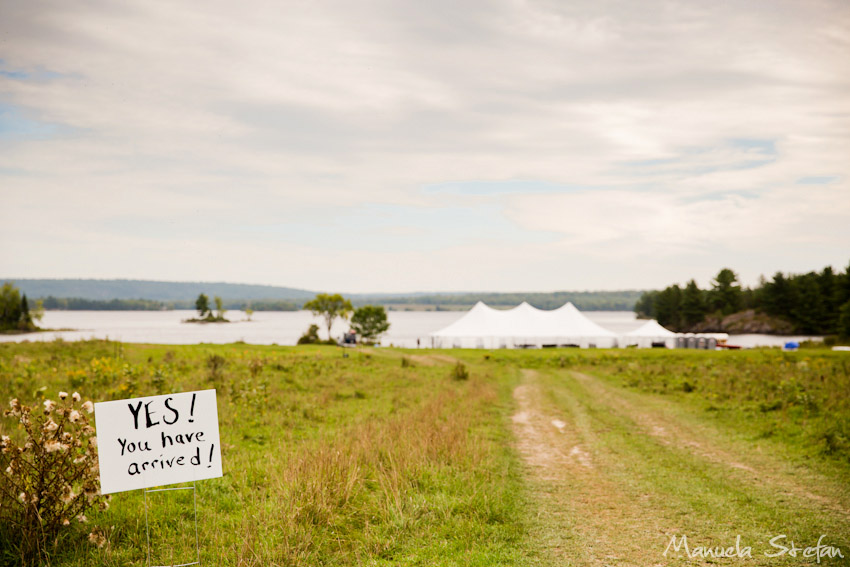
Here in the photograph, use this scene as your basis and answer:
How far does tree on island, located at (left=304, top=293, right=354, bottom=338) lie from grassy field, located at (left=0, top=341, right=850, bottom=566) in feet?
204

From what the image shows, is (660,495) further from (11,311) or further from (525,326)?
(11,311)

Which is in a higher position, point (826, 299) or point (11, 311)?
point (11, 311)

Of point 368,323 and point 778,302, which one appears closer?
point 368,323

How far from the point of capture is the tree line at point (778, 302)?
8356cm

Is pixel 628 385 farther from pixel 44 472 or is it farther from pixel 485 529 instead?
pixel 44 472

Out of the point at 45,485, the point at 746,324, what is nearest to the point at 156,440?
the point at 45,485

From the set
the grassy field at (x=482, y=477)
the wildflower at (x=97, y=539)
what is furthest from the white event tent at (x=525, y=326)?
the wildflower at (x=97, y=539)

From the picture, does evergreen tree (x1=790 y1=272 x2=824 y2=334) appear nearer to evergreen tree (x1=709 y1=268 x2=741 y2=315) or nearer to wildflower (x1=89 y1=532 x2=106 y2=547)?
evergreen tree (x1=709 y1=268 x2=741 y2=315)

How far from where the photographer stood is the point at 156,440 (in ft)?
16.3

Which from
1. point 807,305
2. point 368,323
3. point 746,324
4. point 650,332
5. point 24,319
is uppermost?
point 24,319

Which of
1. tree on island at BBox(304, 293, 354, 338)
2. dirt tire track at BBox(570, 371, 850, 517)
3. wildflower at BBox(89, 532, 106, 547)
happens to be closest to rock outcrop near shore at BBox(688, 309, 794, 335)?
tree on island at BBox(304, 293, 354, 338)

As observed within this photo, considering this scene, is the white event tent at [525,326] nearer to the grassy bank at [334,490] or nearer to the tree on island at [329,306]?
the tree on island at [329,306]

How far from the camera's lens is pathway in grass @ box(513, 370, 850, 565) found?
5.91 m

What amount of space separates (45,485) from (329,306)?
75818 millimetres
